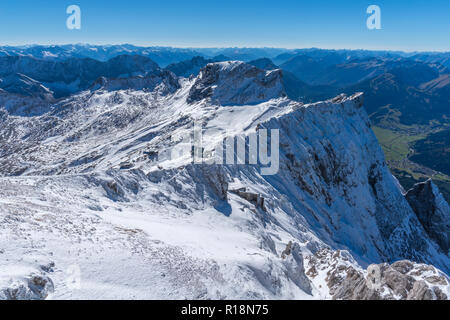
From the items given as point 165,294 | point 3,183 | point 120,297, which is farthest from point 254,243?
point 3,183

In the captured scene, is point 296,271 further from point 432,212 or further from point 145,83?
point 145,83

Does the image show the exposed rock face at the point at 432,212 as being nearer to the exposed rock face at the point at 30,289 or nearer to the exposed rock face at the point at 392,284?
the exposed rock face at the point at 392,284

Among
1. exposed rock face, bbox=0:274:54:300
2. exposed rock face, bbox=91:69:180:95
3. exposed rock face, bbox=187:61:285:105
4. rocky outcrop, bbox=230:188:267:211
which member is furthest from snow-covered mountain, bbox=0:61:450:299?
exposed rock face, bbox=91:69:180:95

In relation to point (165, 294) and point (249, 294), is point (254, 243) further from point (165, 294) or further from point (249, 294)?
point (165, 294)

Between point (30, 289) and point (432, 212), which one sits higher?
point (30, 289)

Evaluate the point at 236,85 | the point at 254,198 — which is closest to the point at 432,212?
the point at 254,198

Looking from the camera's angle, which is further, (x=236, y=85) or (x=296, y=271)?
(x=236, y=85)

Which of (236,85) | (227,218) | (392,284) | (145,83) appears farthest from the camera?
(145,83)
